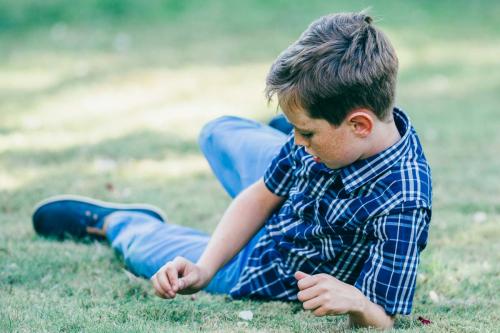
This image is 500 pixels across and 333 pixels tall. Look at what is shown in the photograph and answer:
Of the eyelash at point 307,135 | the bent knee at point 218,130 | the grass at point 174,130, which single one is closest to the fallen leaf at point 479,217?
the grass at point 174,130

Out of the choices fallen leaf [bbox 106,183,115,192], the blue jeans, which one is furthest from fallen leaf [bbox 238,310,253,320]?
fallen leaf [bbox 106,183,115,192]

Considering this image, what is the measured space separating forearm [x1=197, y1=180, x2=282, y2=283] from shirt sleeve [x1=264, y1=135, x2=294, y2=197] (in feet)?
0.12

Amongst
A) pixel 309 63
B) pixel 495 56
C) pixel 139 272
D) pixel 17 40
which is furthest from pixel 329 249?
pixel 17 40

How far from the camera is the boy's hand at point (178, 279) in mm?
2527

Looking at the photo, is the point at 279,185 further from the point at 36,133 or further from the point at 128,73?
the point at 128,73

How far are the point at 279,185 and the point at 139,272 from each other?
681 mm

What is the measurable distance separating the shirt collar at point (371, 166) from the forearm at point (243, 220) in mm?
489

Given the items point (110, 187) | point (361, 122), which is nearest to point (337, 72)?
point (361, 122)

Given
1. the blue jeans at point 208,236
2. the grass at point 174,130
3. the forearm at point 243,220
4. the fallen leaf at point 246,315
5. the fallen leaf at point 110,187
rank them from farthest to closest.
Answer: the fallen leaf at point 110,187 → the blue jeans at point 208,236 → the forearm at point 243,220 → the grass at point 174,130 → the fallen leaf at point 246,315

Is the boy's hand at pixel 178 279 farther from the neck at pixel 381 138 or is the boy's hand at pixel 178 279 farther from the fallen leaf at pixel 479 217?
the fallen leaf at pixel 479 217

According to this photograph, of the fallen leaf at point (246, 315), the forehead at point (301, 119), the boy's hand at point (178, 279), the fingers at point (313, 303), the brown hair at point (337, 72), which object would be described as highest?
the brown hair at point (337, 72)

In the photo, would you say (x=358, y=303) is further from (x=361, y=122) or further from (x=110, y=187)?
(x=110, y=187)

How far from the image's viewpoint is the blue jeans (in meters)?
3.11

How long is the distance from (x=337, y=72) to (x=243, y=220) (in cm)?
79
